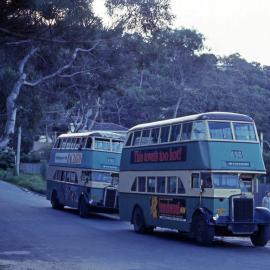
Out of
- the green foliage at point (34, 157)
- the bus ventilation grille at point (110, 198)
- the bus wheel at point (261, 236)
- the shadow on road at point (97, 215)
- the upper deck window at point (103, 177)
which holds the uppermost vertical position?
the green foliage at point (34, 157)

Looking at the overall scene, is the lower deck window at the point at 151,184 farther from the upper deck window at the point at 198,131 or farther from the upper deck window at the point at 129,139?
the upper deck window at the point at 198,131

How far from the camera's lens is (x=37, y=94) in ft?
113

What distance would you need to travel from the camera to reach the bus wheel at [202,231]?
20.7 meters

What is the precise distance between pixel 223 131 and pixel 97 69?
13899 millimetres

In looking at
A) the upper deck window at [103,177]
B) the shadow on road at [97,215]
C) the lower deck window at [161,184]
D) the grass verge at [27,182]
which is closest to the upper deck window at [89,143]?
the upper deck window at [103,177]

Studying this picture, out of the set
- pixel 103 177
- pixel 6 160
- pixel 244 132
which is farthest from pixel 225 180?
pixel 103 177

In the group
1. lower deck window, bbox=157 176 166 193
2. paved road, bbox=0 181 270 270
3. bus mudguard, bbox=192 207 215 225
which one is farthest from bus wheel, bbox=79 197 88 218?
bus mudguard, bbox=192 207 215 225

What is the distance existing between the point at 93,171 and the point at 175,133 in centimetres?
959

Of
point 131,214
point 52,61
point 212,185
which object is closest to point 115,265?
point 212,185

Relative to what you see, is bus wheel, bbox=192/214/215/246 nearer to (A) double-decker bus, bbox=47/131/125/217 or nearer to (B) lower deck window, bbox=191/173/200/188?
(B) lower deck window, bbox=191/173/200/188

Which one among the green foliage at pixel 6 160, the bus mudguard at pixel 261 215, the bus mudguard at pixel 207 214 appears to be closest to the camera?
the green foliage at pixel 6 160

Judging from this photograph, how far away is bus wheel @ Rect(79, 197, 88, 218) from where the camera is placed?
3212 centimetres

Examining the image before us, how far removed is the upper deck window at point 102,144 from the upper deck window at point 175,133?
9704 mm

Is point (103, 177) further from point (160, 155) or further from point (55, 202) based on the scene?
point (160, 155)
